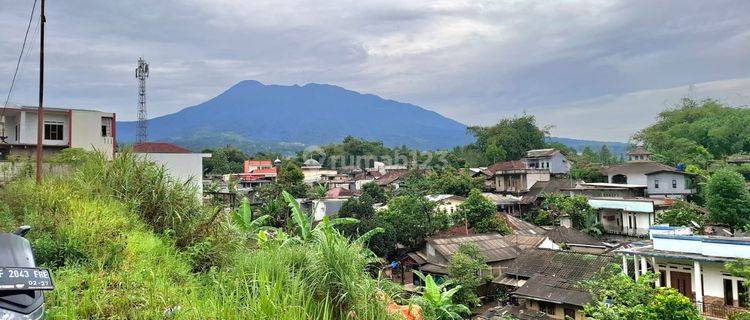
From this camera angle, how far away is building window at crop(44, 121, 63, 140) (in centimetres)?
1706

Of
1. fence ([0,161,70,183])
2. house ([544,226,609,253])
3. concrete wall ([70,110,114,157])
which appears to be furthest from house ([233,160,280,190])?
fence ([0,161,70,183])

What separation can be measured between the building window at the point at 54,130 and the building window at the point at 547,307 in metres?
17.3

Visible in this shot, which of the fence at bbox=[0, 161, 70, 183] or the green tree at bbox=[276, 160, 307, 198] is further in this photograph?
the green tree at bbox=[276, 160, 307, 198]

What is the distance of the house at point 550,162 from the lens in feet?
150

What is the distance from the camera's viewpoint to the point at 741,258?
10.9 meters

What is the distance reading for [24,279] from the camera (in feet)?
10.7

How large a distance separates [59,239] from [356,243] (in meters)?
3.14

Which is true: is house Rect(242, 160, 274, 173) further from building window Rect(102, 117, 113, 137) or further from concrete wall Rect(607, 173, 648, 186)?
building window Rect(102, 117, 113, 137)

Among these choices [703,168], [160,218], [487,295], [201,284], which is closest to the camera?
[201,284]

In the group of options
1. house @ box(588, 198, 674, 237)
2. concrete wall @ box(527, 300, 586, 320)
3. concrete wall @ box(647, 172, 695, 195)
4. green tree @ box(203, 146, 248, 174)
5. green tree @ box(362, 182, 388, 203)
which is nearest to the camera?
concrete wall @ box(527, 300, 586, 320)

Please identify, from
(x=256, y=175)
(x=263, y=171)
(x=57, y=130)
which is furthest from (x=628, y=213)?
(x=263, y=171)

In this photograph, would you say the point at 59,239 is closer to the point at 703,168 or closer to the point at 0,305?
the point at 0,305

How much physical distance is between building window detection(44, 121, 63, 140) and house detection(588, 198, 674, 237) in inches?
1115

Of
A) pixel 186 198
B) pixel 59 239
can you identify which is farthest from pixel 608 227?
pixel 59 239
